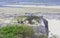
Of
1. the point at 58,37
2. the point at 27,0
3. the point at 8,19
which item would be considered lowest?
the point at 58,37

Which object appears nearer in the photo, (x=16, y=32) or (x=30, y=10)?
(x=16, y=32)

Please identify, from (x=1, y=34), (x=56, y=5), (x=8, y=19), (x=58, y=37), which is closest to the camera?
(x=1, y=34)

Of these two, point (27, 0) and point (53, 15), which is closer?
point (53, 15)

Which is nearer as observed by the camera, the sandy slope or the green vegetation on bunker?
the green vegetation on bunker

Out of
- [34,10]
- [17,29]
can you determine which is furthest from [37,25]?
[17,29]

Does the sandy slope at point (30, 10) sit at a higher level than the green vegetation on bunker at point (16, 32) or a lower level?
higher

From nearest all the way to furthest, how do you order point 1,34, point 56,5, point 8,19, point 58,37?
point 1,34 < point 58,37 < point 8,19 < point 56,5

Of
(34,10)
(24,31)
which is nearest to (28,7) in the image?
(34,10)

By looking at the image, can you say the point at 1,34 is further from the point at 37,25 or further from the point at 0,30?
the point at 37,25

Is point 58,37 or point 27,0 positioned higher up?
point 27,0

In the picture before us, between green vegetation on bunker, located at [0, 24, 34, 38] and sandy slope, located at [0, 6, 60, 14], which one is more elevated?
sandy slope, located at [0, 6, 60, 14]

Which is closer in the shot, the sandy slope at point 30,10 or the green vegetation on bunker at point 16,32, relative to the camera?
the green vegetation on bunker at point 16,32
